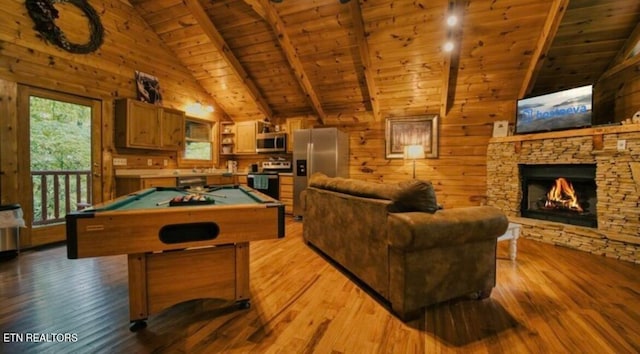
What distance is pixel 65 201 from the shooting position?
379 centimetres

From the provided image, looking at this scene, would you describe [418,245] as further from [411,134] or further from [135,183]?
[135,183]

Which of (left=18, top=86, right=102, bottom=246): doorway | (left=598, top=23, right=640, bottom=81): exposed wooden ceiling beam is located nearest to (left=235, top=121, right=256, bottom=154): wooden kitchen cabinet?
(left=18, top=86, right=102, bottom=246): doorway

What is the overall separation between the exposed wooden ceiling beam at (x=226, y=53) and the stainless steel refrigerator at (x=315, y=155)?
4.04 ft

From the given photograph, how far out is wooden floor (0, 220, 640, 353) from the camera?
1.57 meters

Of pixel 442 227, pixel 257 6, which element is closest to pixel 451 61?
pixel 257 6

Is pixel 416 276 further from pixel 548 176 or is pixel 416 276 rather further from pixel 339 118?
pixel 339 118

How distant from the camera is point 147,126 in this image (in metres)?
4.42

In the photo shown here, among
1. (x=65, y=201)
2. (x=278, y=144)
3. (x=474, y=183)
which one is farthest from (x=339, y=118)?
(x=65, y=201)

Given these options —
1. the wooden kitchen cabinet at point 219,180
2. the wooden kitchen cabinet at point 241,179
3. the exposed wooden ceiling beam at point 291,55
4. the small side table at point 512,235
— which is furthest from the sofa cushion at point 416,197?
the wooden kitchen cabinet at point 241,179

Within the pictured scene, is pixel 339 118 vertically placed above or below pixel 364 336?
above

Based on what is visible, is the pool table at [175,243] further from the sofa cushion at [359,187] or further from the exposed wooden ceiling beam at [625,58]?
the exposed wooden ceiling beam at [625,58]

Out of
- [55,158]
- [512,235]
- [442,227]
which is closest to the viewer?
[442,227]

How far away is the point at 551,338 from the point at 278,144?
5.01m

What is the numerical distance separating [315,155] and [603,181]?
4.01 metres
